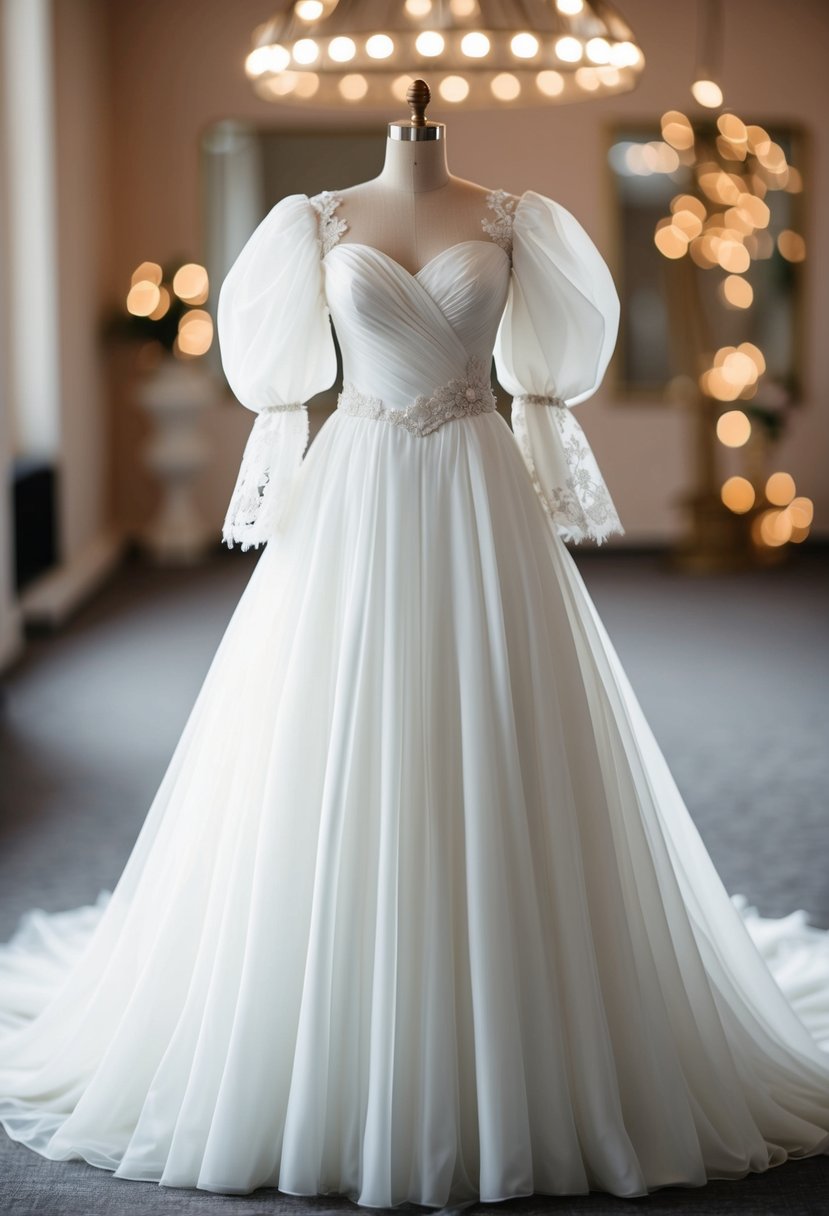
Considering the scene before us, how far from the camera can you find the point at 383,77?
327 cm

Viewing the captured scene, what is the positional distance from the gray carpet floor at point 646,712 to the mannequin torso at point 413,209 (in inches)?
60.9

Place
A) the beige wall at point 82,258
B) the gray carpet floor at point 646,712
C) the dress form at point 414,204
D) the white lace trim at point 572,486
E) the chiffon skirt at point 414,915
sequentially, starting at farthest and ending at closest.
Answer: the beige wall at point 82,258 → the white lace trim at point 572,486 → the dress form at point 414,204 → the gray carpet floor at point 646,712 → the chiffon skirt at point 414,915

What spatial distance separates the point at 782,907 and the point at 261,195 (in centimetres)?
638

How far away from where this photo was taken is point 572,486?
2.62 meters

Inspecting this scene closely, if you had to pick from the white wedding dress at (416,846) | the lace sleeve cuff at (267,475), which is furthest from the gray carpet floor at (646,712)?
the lace sleeve cuff at (267,475)

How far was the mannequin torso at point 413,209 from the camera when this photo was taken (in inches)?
98.6

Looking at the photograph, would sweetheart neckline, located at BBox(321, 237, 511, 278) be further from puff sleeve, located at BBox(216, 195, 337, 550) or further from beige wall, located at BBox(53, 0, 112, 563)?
beige wall, located at BBox(53, 0, 112, 563)

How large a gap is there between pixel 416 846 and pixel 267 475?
708 millimetres

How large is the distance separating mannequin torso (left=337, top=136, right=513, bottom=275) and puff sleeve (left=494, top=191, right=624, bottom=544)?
94 millimetres

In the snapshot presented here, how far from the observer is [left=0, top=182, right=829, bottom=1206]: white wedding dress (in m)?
2.27

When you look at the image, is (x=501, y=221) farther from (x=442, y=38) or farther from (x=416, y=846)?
(x=416, y=846)

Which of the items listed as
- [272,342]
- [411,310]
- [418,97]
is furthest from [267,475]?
[418,97]

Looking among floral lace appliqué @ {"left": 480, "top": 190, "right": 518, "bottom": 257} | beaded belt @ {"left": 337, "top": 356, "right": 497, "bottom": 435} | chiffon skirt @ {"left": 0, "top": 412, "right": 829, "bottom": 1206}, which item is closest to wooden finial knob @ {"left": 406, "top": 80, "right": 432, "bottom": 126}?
floral lace appliqué @ {"left": 480, "top": 190, "right": 518, "bottom": 257}

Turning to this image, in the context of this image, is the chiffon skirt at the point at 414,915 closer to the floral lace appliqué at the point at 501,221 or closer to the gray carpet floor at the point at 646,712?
the gray carpet floor at the point at 646,712
